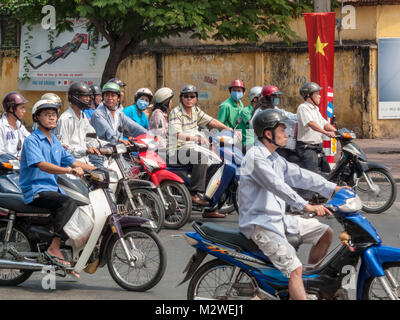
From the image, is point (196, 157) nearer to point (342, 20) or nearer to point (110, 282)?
point (110, 282)

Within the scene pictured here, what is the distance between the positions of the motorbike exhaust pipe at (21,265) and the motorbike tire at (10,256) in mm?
89

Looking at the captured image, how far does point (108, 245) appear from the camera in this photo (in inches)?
253

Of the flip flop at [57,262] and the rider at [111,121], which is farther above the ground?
the rider at [111,121]

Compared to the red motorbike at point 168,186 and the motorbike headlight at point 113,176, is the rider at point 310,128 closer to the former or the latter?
the red motorbike at point 168,186

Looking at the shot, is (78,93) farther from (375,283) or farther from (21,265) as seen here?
(375,283)

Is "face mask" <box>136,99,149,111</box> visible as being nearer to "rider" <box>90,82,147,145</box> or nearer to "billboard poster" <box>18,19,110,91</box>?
"rider" <box>90,82,147,145</box>

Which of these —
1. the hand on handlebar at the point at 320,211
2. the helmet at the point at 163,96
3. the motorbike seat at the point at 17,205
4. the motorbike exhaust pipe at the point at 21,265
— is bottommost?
the motorbike exhaust pipe at the point at 21,265

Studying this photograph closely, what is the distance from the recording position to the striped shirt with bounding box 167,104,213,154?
9781mm

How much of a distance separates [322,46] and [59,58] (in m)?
14.1

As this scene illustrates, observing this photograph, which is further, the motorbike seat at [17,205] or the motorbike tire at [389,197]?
the motorbike tire at [389,197]

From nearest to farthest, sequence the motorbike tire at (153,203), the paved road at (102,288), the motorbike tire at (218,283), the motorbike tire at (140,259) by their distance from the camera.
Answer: the motorbike tire at (218,283) → the paved road at (102,288) → the motorbike tire at (140,259) → the motorbike tire at (153,203)

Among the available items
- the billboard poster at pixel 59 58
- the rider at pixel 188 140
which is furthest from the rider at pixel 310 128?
the billboard poster at pixel 59 58

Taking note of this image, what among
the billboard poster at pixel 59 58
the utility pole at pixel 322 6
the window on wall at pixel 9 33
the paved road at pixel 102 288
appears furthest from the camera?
the window on wall at pixel 9 33

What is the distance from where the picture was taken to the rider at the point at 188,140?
975 cm
